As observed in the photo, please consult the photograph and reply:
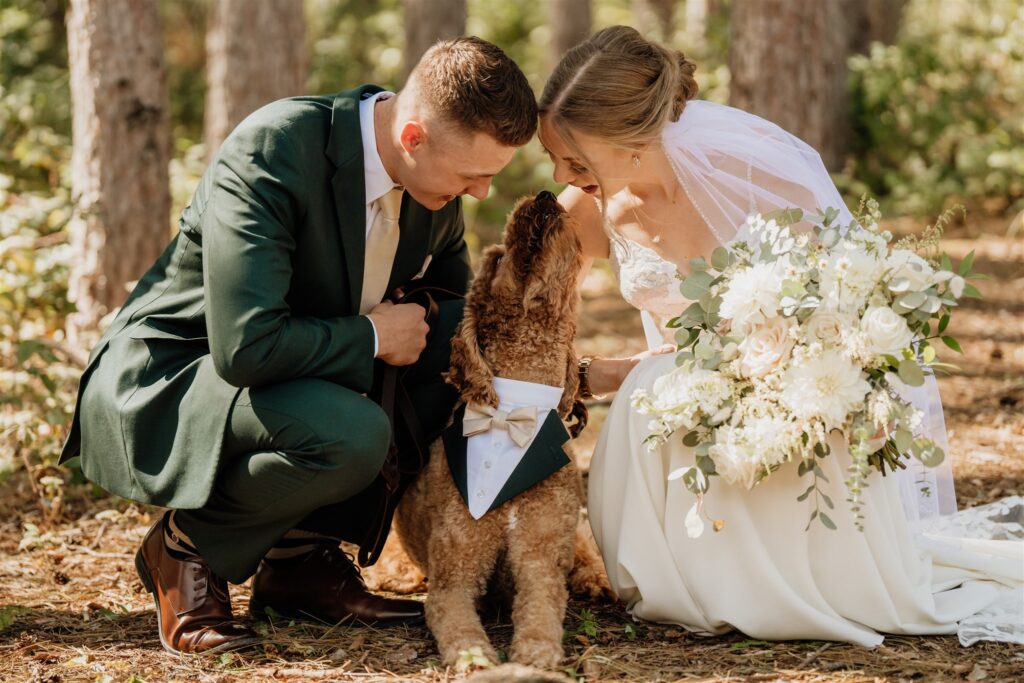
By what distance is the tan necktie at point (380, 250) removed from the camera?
344 cm

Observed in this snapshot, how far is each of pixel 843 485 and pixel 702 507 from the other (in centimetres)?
44

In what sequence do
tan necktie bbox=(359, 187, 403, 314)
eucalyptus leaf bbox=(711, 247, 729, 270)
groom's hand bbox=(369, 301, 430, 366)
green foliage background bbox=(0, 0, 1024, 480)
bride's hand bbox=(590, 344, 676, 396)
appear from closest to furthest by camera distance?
eucalyptus leaf bbox=(711, 247, 729, 270), groom's hand bbox=(369, 301, 430, 366), tan necktie bbox=(359, 187, 403, 314), bride's hand bbox=(590, 344, 676, 396), green foliage background bbox=(0, 0, 1024, 480)

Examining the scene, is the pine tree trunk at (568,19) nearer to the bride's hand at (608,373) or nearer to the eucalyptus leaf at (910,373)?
the bride's hand at (608,373)

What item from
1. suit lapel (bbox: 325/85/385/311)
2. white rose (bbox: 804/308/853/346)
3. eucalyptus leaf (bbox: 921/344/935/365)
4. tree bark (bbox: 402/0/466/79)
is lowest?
eucalyptus leaf (bbox: 921/344/935/365)

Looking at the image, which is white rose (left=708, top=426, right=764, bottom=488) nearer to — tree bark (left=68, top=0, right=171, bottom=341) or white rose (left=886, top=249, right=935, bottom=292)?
white rose (left=886, top=249, right=935, bottom=292)

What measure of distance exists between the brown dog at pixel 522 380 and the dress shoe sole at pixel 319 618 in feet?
0.66

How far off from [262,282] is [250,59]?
489 cm

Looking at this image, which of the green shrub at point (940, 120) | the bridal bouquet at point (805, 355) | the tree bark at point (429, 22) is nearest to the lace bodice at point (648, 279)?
the bridal bouquet at point (805, 355)

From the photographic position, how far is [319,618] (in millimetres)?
3523

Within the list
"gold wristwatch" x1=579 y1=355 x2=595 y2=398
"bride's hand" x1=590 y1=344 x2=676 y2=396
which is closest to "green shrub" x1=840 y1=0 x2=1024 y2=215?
"bride's hand" x1=590 y1=344 x2=676 y2=396

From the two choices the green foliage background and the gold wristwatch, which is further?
the green foliage background

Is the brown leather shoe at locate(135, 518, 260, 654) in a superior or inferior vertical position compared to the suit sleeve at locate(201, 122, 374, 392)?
inferior

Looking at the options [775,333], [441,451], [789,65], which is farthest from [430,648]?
[789,65]

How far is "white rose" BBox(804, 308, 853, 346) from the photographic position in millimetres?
2930
